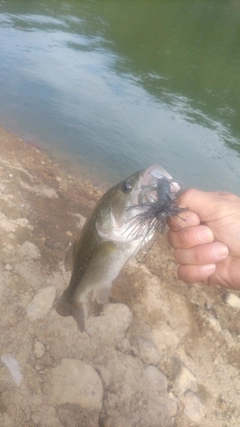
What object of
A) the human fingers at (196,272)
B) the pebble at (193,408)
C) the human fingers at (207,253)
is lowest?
the pebble at (193,408)

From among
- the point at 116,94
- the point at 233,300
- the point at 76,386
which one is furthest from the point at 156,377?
the point at 116,94

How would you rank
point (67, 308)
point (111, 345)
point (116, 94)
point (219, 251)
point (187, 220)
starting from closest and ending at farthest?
point (219, 251), point (187, 220), point (67, 308), point (111, 345), point (116, 94)

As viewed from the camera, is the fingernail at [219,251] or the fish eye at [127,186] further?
the fingernail at [219,251]

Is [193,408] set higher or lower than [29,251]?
lower

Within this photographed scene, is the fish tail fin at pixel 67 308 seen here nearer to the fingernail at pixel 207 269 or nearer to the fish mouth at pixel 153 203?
the fish mouth at pixel 153 203

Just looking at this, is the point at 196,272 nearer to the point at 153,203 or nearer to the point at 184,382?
the point at 153,203

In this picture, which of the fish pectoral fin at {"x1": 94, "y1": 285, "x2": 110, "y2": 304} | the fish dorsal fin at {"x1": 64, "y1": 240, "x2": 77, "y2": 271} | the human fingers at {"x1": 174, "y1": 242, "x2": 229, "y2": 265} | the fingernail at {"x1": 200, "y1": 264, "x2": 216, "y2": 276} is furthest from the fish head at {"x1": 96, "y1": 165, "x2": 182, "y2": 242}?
the fingernail at {"x1": 200, "y1": 264, "x2": 216, "y2": 276}

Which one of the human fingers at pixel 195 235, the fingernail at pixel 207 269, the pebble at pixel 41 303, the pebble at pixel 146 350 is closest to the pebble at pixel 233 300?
the pebble at pixel 146 350
